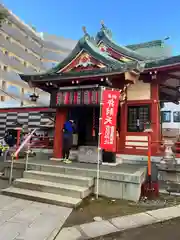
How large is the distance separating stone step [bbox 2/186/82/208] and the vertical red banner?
207 cm

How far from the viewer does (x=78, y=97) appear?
340 inches

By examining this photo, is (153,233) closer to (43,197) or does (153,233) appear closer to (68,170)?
(43,197)

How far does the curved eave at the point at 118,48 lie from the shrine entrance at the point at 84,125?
11.3 ft

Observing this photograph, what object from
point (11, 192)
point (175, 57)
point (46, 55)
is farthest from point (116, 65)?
point (46, 55)

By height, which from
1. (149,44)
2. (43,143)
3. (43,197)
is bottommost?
(43,197)

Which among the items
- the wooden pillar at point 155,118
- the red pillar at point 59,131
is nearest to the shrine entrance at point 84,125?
the red pillar at point 59,131

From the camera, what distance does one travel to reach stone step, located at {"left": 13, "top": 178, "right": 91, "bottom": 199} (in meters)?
5.53

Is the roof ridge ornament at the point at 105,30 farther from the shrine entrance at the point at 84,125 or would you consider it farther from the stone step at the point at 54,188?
the stone step at the point at 54,188

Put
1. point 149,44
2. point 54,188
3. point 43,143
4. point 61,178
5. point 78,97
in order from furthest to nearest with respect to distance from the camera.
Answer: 1. point 43,143
2. point 149,44
3. point 78,97
4. point 61,178
5. point 54,188

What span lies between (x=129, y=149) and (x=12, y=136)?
8.26 m

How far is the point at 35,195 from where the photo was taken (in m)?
5.57

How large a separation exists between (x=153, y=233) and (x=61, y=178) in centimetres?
318

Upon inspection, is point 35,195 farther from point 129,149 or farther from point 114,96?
point 129,149

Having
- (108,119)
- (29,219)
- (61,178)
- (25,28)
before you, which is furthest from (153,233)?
(25,28)
